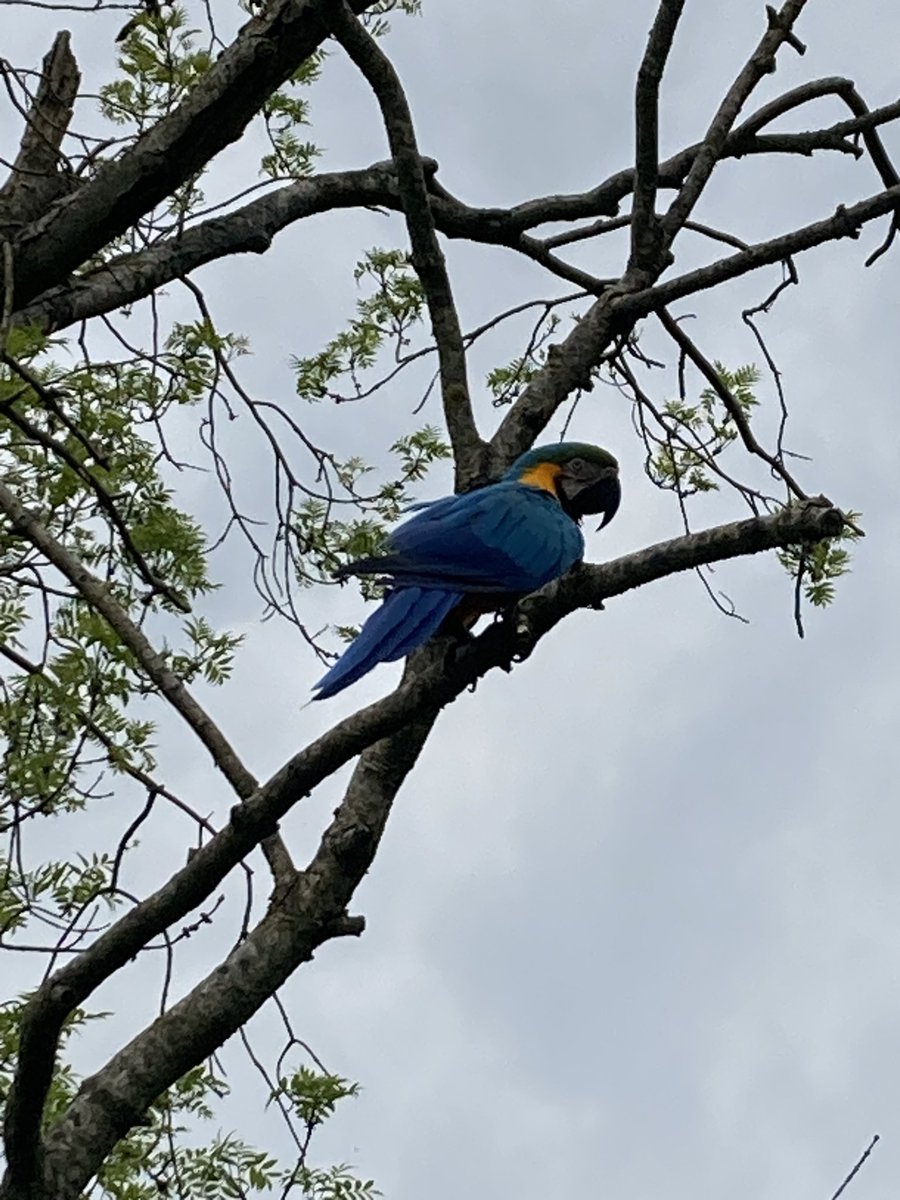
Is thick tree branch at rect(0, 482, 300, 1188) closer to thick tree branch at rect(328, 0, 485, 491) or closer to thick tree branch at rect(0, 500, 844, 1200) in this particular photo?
thick tree branch at rect(0, 500, 844, 1200)

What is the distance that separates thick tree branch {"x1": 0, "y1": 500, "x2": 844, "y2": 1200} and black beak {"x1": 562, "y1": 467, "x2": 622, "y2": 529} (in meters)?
1.57

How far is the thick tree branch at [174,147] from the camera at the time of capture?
4.60 m

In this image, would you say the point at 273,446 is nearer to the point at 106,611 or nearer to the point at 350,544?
the point at 350,544

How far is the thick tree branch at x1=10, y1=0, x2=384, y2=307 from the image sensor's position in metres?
4.60

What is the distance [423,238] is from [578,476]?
111 cm

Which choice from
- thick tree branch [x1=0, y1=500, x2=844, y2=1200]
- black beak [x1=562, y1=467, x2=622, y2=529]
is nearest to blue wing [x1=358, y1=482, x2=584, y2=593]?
thick tree branch [x1=0, y1=500, x2=844, y2=1200]

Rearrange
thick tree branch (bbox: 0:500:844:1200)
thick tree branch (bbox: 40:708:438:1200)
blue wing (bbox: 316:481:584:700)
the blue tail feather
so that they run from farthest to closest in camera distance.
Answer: blue wing (bbox: 316:481:584:700), the blue tail feather, thick tree branch (bbox: 40:708:438:1200), thick tree branch (bbox: 0:500:844:1200)

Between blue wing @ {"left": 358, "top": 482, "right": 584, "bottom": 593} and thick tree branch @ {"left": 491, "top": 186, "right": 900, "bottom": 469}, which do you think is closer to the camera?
blue wing @ {"left": 358, "top": 482, "right": 584, "bottom": 593}

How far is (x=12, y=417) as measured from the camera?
3.78 metres

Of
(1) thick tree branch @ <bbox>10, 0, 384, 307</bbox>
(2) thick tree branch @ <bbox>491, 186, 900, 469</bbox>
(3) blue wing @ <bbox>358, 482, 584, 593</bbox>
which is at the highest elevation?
(1) thick tree branch @ <bbox>10, 0, 384, 307</bbox>

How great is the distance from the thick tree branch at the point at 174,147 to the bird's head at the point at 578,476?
1.36 meters

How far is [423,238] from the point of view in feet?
15.0

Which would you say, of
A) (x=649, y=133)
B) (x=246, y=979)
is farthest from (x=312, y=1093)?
(x=649, y=133)

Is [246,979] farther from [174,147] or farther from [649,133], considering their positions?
[649,133]
